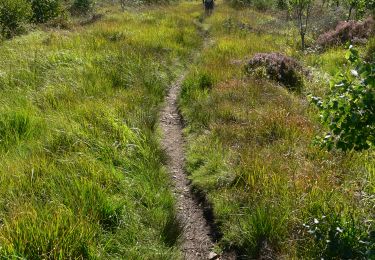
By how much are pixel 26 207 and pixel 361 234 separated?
372 cm

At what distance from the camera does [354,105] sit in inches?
140

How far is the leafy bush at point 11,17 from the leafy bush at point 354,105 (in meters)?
15.2

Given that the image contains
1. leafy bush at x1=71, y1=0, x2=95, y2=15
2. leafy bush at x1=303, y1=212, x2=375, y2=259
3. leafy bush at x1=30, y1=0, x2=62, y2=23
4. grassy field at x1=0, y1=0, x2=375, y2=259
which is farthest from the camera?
leafy bush at x1=71, y1=0, x2=95, y2=15

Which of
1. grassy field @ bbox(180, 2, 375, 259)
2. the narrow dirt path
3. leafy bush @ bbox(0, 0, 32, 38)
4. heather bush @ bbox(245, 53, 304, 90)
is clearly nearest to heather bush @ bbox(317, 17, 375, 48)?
heather bush @ bbox(245, 53, 304, 90)

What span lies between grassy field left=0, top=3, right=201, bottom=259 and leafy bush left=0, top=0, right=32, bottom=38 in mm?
6134

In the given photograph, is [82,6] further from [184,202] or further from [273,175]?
[273,175]

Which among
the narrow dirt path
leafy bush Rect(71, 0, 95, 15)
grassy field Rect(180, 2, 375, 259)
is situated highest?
leafy bush Rect(71, 0, 95, 15)

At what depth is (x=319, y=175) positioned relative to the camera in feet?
17.2

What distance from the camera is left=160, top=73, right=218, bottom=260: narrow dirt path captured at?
191 inches

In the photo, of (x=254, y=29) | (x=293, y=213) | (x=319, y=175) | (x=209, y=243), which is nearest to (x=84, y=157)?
(x=209, y=243)

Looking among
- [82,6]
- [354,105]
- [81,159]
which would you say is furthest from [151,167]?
[82,6]

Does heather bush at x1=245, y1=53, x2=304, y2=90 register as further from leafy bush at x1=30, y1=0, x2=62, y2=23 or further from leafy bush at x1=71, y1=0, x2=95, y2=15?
leafy bush at x1=71, y1=0, x2=95, y2=15

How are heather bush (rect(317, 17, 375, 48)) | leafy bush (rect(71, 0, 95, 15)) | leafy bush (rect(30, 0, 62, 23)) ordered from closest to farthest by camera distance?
heather bush (rect(317, 17, 375, 48)) < leafy bush (rect(30, 0, 62, 23)) < leafy bush (rect(71, 0, 95, 15))

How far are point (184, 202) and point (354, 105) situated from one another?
10.2ft
